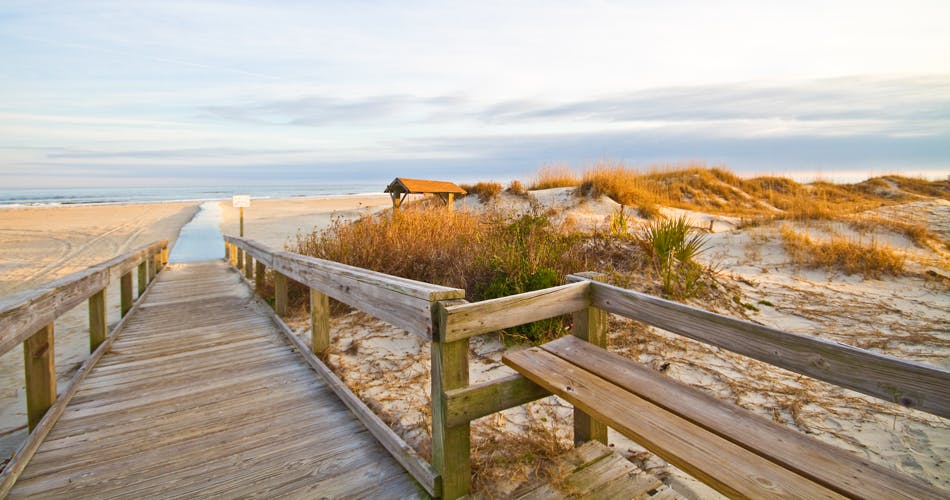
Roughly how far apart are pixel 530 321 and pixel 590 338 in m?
Result: 0.57

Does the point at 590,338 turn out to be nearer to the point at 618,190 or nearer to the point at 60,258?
the point at 618,190

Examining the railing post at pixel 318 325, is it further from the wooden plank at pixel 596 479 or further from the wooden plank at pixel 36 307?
the wooden plank at pixel 596 479

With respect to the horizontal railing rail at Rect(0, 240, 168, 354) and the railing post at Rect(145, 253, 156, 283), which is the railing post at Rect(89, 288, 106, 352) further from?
the railing post at Rect(145, 253, 156, 283)

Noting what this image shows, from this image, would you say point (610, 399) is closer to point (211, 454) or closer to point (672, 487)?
point (672, 487)

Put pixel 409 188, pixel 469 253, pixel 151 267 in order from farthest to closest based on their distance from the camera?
pixel 409 188
pixel 151 267
pixel 469 253

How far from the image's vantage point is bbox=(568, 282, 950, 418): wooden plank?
1339mm

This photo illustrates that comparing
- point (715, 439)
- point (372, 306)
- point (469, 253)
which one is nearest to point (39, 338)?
point (372, 306)

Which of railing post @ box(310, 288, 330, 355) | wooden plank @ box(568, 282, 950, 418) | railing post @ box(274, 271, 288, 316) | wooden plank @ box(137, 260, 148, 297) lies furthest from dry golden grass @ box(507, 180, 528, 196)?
wooden plank @ box(568, 282, 950, 418)

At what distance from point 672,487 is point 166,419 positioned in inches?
124

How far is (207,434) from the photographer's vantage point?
278 cm

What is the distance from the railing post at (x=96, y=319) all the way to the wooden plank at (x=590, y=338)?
14.5 feet

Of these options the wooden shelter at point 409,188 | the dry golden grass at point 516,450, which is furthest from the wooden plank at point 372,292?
the wooden shelter at point 409,188

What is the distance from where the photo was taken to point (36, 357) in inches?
113

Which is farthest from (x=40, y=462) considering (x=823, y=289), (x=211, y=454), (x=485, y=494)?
(x=823, y=289)
